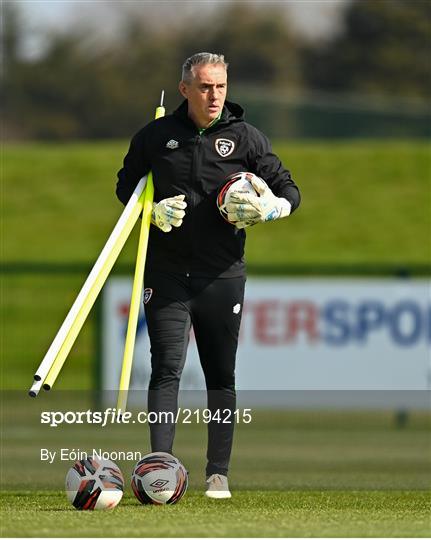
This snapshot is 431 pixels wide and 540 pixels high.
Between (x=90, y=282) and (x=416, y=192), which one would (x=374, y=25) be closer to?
(x=416, y=192)

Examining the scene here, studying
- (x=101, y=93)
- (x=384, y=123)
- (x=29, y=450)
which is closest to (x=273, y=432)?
(x=29, y=450)

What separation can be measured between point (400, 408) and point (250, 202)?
9.45 metres

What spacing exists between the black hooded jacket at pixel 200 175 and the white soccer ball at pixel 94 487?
1203 mm

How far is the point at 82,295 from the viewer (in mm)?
7891

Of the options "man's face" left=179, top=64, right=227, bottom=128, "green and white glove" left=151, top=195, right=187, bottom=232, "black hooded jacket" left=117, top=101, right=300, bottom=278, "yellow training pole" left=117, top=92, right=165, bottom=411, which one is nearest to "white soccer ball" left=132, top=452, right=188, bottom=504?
"yellow training pole" left=117, top=92, right=165, bottom=411

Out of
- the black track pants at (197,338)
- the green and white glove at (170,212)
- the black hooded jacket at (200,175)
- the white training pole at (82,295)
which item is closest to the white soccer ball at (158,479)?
the black track pants at (197,338)

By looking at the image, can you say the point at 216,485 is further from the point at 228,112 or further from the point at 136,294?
the point at 228,112

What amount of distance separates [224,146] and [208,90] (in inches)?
12.5

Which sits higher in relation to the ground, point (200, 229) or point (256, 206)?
point (256, 206)

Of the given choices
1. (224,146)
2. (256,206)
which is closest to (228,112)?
(224,146)

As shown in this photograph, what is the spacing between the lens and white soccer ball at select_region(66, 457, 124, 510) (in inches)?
293

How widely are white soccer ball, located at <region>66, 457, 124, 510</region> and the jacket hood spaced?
196 centimetres

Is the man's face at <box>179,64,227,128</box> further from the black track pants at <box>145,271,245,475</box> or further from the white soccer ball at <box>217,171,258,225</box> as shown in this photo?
the black track pants at <box>145,271,245,475</box>

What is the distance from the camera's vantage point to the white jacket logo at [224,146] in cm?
804
